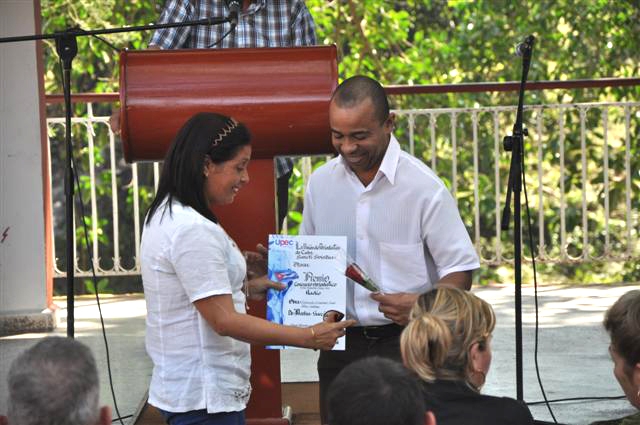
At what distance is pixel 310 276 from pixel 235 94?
0.66 metres

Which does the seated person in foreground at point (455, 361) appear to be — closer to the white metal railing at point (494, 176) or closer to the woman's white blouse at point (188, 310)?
the woman's white blouse at point (188, 310)

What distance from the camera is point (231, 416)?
304cm

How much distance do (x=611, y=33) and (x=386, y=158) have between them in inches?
298

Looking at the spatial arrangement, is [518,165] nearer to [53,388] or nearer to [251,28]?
[251,28]

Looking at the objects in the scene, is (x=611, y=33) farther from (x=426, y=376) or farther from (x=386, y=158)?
(x=426, y=376)

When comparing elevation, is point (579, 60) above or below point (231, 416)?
above

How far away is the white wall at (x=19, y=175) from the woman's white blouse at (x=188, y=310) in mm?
3255

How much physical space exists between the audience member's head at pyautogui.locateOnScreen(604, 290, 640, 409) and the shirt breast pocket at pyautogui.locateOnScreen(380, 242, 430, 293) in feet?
2.50

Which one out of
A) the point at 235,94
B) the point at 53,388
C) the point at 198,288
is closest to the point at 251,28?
the point at 235,94

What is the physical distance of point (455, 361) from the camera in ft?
8.70

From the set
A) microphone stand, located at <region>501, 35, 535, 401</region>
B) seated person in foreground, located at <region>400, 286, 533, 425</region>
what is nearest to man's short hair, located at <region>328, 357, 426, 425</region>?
seated person in foreground, located at <region>400, 286, 533, 425</region>

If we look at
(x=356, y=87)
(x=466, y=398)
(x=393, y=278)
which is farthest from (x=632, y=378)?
(x=356, y=87)

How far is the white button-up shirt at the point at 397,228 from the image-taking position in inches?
136

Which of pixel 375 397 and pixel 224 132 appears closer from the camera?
pixel 375 397
